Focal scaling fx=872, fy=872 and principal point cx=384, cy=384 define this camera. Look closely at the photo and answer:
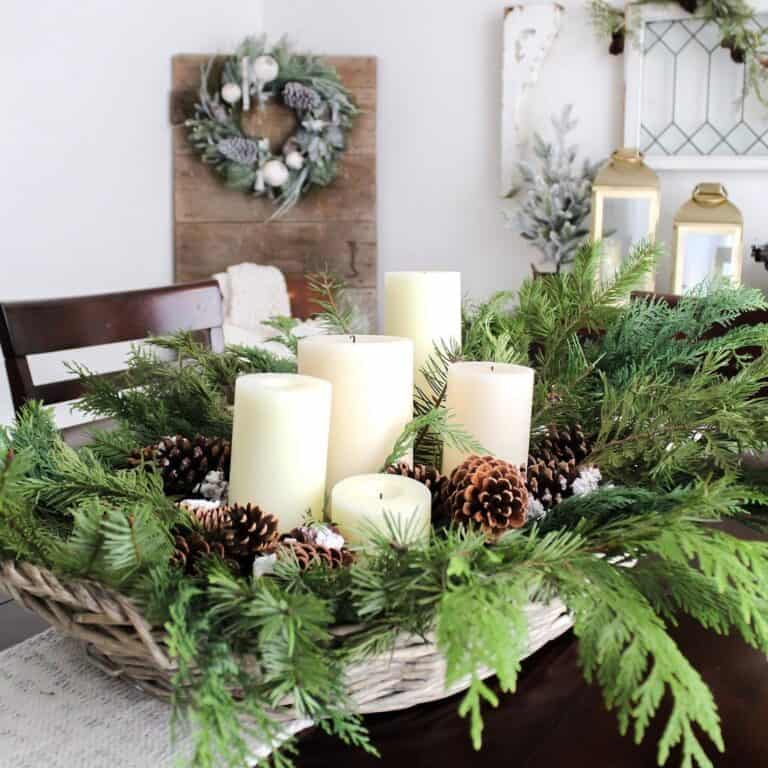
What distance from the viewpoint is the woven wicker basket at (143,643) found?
399mm

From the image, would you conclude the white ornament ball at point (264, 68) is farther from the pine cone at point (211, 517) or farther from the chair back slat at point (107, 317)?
the pine cone at point (211, 517)

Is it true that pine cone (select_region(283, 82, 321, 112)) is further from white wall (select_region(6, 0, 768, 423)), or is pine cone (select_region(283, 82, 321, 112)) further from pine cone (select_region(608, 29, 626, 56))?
pine cone (select_region(608, 29, 626, 56))

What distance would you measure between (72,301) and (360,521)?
80 centimetres

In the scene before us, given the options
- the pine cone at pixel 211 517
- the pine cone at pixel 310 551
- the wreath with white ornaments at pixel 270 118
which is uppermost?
the wreath with white ornaments at pixel 270 118

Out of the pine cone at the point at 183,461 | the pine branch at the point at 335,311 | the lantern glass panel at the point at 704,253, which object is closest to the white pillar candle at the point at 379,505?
the pine cone at the point at 183,461

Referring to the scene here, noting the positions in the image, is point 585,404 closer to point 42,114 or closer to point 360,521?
point 360,521

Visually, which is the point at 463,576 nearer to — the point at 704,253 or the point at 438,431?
the point at 438,431

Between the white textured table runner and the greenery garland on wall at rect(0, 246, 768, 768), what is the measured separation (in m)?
0.04

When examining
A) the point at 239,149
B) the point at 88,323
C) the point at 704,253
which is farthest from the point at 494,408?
the point at 239,149

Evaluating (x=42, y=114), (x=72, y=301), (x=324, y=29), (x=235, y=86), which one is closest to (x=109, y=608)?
(x=72, y=301)

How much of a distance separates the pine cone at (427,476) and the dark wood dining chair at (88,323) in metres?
0.53

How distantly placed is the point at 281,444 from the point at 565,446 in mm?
226

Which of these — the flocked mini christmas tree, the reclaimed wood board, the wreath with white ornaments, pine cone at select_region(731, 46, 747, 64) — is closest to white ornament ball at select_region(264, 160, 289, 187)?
the wreath with white ornaments

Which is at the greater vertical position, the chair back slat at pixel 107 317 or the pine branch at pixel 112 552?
the chair back slat at pixel 107 317
